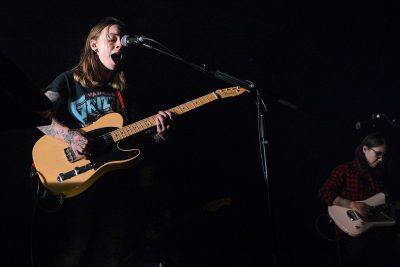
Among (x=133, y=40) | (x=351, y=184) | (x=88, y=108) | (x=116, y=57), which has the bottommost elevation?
(x=351, y=184)

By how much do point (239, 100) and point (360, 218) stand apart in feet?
5.30

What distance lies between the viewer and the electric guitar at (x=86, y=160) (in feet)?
6.66

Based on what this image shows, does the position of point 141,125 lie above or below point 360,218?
above

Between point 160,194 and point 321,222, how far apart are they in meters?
1.86

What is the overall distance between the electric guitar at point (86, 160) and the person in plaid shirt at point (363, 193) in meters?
2.19

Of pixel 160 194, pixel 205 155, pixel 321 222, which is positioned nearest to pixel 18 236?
pixel 160 194

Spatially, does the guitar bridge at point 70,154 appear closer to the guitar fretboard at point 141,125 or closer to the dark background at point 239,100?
the guitar fretboard at point 141,125

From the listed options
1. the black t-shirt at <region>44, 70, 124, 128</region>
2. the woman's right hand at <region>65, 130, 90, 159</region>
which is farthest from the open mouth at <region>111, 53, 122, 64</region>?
the woman's right hand at <region>65, 130, 90, 159</region>

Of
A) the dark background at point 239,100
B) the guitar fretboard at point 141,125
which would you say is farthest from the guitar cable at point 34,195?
the guitar fretboard at point 141,125

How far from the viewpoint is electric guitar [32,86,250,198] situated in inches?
80.0

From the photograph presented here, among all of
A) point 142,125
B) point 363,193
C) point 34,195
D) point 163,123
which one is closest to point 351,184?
point 363,193

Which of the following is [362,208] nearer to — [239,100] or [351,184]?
[351,184]

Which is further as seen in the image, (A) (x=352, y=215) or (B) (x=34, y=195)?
(A) (x=352, y=215)

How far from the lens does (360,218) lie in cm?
326
